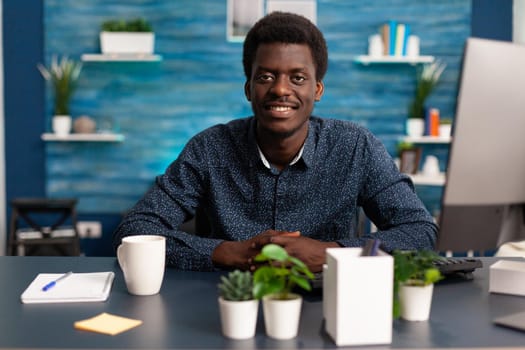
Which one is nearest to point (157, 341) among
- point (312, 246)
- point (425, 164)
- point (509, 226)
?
point (312, 246)

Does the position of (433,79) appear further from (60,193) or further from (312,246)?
(312,246)

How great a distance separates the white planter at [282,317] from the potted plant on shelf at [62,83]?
3.45 meters

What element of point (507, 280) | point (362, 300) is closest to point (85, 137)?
point (507, 280)

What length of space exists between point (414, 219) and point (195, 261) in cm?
57

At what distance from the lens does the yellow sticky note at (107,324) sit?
93 cm

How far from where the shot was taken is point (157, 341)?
0.88 m

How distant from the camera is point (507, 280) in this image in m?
1.16

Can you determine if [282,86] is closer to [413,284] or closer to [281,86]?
[281,86]

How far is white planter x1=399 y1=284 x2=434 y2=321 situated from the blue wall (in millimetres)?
3271

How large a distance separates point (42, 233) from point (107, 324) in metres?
3.09

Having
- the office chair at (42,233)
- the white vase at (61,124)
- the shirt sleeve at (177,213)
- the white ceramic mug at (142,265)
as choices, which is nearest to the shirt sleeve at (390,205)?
the shirt sleeve at (177,213)

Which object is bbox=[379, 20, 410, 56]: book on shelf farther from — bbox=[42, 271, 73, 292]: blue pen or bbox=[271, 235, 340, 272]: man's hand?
bbox=[42, 271, 73, 292]: blue pen

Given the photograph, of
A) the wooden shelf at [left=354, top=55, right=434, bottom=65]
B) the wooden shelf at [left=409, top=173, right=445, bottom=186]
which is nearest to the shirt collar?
the wooden shelf at [left=409, top=173, right=445, bottom=186]

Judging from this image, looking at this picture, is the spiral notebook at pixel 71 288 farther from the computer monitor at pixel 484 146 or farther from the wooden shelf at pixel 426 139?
the wooden shelf at pixel 426 139
